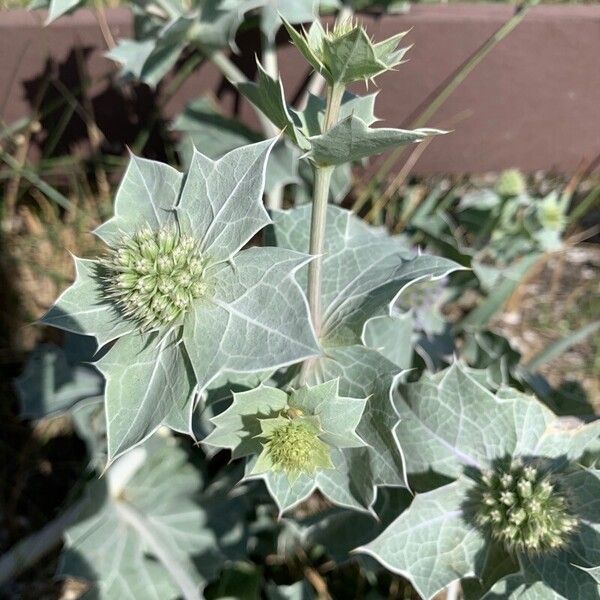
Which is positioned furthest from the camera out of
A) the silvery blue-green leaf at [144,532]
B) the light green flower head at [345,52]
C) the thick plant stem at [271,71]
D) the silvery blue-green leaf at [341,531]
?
the thick plant stem at [271,71]

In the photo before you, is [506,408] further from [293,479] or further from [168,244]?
[168,244]

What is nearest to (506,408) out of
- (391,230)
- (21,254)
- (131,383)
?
(131,383)

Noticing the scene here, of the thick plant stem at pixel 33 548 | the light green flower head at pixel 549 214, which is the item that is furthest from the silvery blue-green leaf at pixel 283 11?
the thick plant stem at pixel 33 548

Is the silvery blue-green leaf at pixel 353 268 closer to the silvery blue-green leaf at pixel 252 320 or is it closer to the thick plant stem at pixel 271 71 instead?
the silvery blue-green leaf at pixel 252 320

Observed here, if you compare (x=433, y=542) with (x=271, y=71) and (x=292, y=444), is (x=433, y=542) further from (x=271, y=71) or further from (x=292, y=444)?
(x=271, y=71)

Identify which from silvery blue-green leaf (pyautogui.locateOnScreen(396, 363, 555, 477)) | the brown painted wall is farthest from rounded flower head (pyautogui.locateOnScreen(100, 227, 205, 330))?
the brown painted wall

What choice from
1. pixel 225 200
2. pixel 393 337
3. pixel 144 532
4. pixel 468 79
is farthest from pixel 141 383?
pixel 468 79
